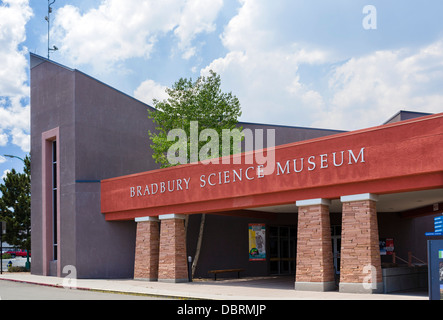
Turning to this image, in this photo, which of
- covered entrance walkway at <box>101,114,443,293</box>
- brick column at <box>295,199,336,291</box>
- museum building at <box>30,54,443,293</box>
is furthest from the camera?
brick column at <box>295,199,336,291</box>

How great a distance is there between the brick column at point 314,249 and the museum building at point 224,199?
0.18ft

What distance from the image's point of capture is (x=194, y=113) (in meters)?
32.0

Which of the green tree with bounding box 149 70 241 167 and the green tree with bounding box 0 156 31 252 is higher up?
the green tree with bounding box 149 70 241 167

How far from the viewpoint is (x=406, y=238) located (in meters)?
33.1

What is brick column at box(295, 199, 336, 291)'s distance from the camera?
781 inches

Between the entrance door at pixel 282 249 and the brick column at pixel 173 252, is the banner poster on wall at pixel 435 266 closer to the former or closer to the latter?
the brick column at pixel 173 252

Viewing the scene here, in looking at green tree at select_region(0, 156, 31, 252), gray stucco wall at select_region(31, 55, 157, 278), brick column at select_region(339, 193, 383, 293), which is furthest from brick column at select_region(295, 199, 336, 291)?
green tree at select_region(0, 156, 31, 252)

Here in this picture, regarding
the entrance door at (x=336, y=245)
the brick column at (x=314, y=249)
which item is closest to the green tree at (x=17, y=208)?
the entrance door at (x=336, y=245)

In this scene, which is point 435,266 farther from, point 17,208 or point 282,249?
point 17,208

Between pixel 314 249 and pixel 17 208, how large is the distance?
30740 mm

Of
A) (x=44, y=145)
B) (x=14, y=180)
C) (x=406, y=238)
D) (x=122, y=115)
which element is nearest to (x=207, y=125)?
(x=122, y=115)

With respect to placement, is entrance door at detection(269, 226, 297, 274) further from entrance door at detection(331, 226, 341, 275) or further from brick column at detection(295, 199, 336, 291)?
brick column at detection(295, 199, 336, 291)

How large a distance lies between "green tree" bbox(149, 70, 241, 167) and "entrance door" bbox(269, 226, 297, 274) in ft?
20.9

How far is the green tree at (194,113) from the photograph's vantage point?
105 feet
